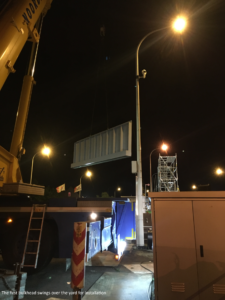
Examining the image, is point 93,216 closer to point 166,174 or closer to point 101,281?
point 101,281

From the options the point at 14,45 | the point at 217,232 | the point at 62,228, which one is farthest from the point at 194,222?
the point at 14,45

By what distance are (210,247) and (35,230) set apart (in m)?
5.10

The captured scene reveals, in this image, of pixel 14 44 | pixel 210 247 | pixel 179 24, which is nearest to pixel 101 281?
pixel 210 247

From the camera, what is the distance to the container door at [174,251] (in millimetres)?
4172

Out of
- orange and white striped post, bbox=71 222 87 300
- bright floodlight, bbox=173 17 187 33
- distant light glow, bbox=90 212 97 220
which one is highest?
bright floodlight, bbox=173 17 187 33

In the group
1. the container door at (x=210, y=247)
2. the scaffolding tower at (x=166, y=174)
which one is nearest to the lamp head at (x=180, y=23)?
the container door at (x=210, y=247)

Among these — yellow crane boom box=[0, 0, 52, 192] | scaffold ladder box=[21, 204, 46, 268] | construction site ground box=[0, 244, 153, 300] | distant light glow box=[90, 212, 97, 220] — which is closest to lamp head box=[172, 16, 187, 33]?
yellow crane boom box=[0, 0, 52, 192]

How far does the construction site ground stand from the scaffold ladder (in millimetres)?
744

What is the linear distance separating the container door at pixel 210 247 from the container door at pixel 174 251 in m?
0.13

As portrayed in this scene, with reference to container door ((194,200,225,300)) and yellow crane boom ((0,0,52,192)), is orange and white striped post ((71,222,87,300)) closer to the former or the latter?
container door ((194,200,225,300))

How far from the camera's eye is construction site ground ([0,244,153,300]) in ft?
16.6

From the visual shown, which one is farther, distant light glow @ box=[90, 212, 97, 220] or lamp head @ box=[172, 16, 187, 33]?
lamp head @ box=[172, 16, 187, 33]

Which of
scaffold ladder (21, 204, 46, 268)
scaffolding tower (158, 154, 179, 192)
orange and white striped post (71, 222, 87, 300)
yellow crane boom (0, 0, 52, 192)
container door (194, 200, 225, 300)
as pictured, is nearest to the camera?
orange and white striped post (71, 222, 87, 300)

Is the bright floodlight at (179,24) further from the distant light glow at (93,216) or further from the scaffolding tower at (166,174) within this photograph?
the scaffolding tower at (166,174)
